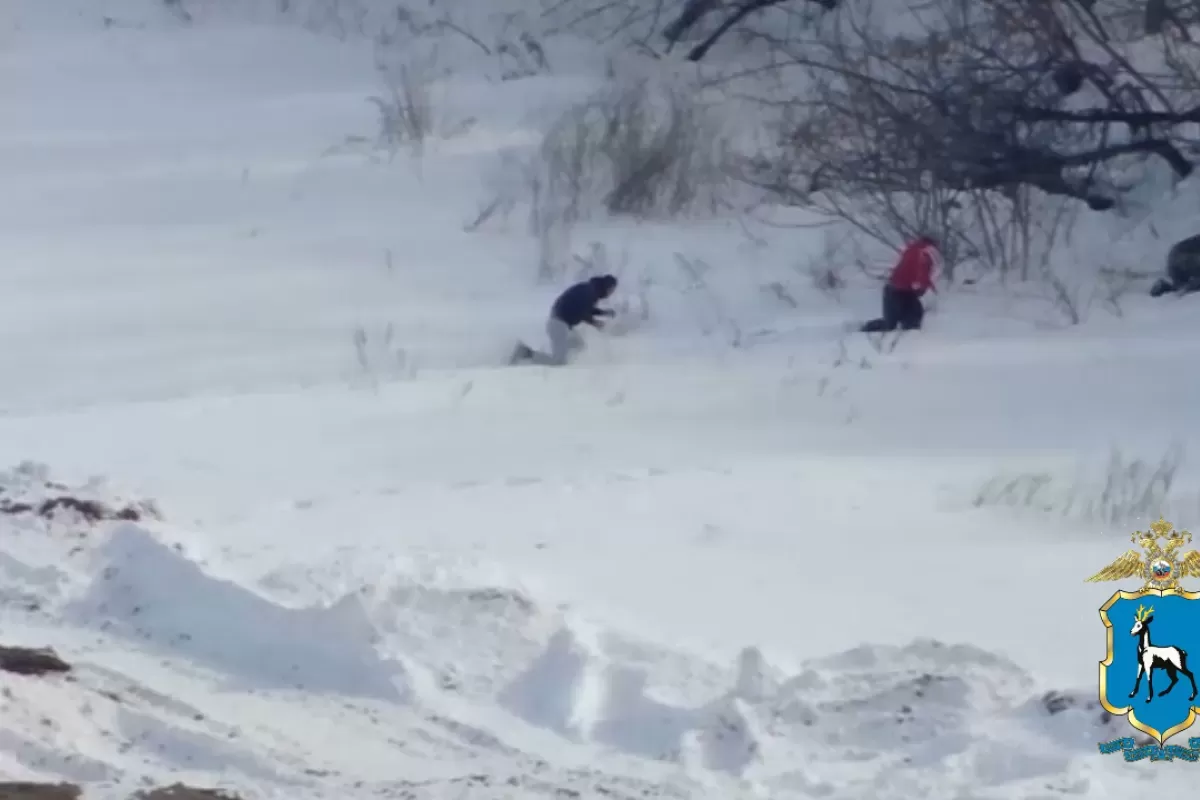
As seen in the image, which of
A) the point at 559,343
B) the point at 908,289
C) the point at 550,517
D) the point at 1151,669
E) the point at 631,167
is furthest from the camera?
the point at 631,167

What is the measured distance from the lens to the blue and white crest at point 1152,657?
10.6ft

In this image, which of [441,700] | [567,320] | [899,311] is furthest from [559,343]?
[441,700]

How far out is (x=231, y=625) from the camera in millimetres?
4016

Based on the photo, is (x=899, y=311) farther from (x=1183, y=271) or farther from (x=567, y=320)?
(x=1183, y=271)

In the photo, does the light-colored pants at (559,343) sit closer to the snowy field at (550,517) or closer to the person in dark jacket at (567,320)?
the person in dark jacket at (567,320)

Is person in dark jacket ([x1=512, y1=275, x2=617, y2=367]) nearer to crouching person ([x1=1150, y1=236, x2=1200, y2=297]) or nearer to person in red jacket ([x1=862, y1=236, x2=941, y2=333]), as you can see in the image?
person in red jacket ([x1=862, y1=236, x2=941, y2=333])

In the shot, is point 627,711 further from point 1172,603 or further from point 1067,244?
point 1067,244

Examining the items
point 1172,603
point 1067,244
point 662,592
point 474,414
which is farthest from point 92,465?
point 1067,244

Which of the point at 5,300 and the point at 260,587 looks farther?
the point at 5,300

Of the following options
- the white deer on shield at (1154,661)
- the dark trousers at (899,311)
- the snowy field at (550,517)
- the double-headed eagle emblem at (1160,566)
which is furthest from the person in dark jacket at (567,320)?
the white deer on shield at (1154,661)

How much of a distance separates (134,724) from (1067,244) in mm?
8170

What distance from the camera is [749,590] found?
4348 millimetres

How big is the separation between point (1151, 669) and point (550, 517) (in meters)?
2.20

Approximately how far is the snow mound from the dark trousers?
475 cm
